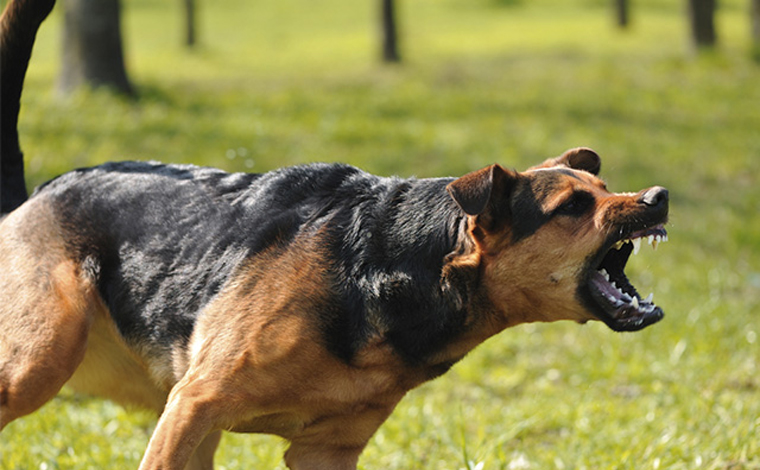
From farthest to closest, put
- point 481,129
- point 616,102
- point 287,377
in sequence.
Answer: point 616,102 → point 481,129 → point 287,377

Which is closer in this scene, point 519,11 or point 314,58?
point 314,58

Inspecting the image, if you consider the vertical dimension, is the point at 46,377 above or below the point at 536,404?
above

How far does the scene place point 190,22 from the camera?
93.5 ft

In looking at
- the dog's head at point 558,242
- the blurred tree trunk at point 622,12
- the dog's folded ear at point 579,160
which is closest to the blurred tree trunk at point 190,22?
the blurred tree trunk at point 622,12

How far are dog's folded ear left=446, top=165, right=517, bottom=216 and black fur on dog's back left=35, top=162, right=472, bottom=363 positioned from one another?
308 mm

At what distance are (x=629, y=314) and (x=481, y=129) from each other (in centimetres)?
966

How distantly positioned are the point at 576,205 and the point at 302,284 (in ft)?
4.15

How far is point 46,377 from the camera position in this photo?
13.4 feet

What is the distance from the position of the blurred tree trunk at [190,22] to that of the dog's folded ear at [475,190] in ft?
84.9

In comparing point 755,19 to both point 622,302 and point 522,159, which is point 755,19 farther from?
point 622,302

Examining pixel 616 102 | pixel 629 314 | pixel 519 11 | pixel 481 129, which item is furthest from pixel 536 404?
pixel 519 11

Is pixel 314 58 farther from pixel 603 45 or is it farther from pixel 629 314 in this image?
pixel 629 314

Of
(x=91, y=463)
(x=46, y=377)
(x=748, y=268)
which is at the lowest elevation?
(x=748, y=268)

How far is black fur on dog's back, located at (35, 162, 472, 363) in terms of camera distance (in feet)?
12.9
